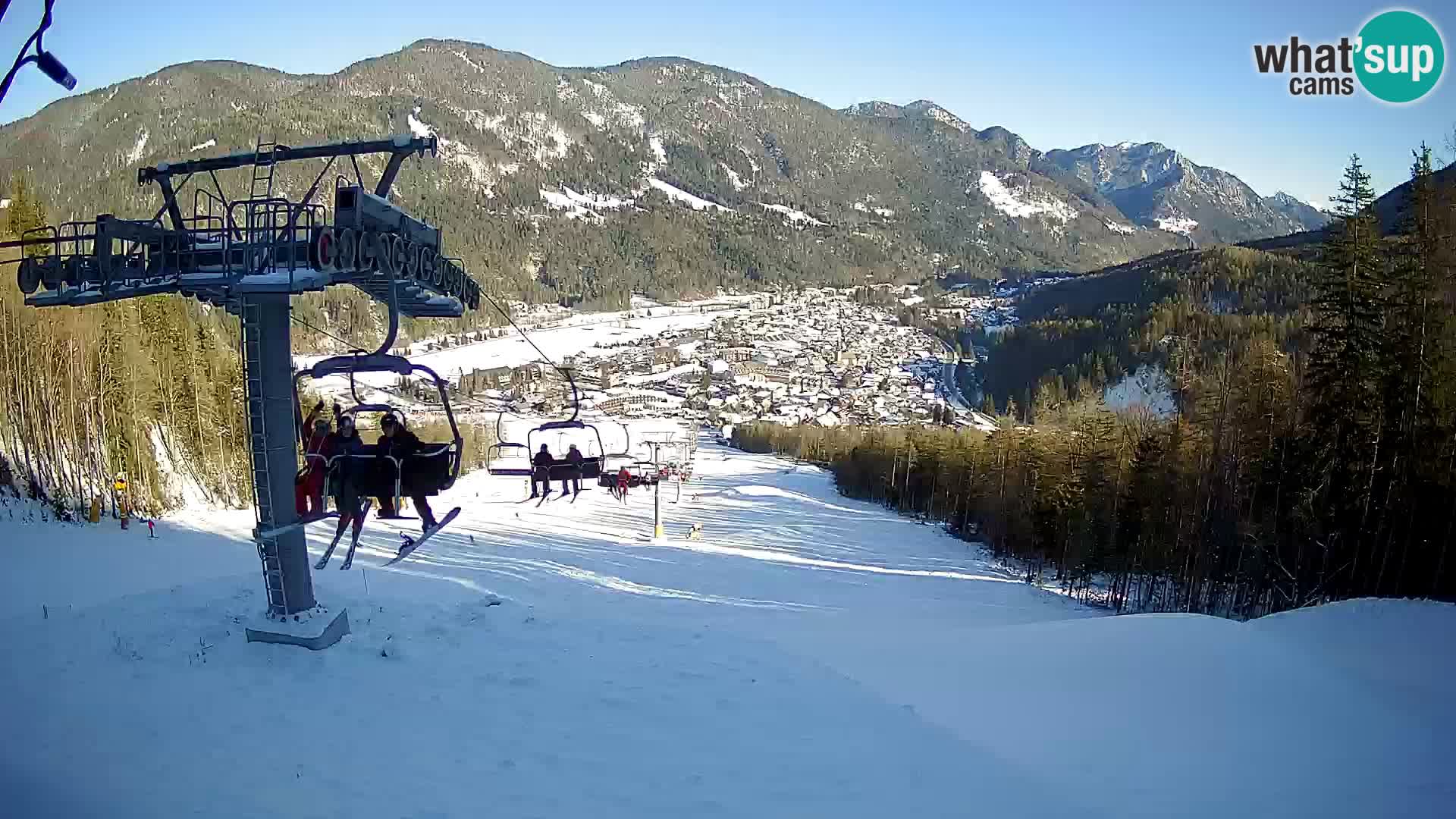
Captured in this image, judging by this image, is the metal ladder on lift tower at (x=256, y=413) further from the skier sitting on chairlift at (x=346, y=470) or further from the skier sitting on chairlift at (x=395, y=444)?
the skier sitting on chairlift at (x=395, y=444)

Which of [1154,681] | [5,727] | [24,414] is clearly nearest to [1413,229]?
[1154,681]

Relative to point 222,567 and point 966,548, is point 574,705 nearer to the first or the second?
point 222,567

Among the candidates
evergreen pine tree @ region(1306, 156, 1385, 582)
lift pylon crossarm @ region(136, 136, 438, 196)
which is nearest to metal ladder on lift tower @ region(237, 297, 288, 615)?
lift pylon crossarm @ region(136, 136, 438, 196)

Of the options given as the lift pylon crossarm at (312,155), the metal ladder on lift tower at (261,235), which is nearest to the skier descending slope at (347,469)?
the metal ladder on lift tower at (261,235)

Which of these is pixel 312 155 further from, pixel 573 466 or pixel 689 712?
pixel 689 712

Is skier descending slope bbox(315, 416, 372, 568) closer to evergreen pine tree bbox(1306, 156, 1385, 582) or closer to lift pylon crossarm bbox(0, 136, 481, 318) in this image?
lift pylon crossarm bbox(0, 136, 481, 318)
